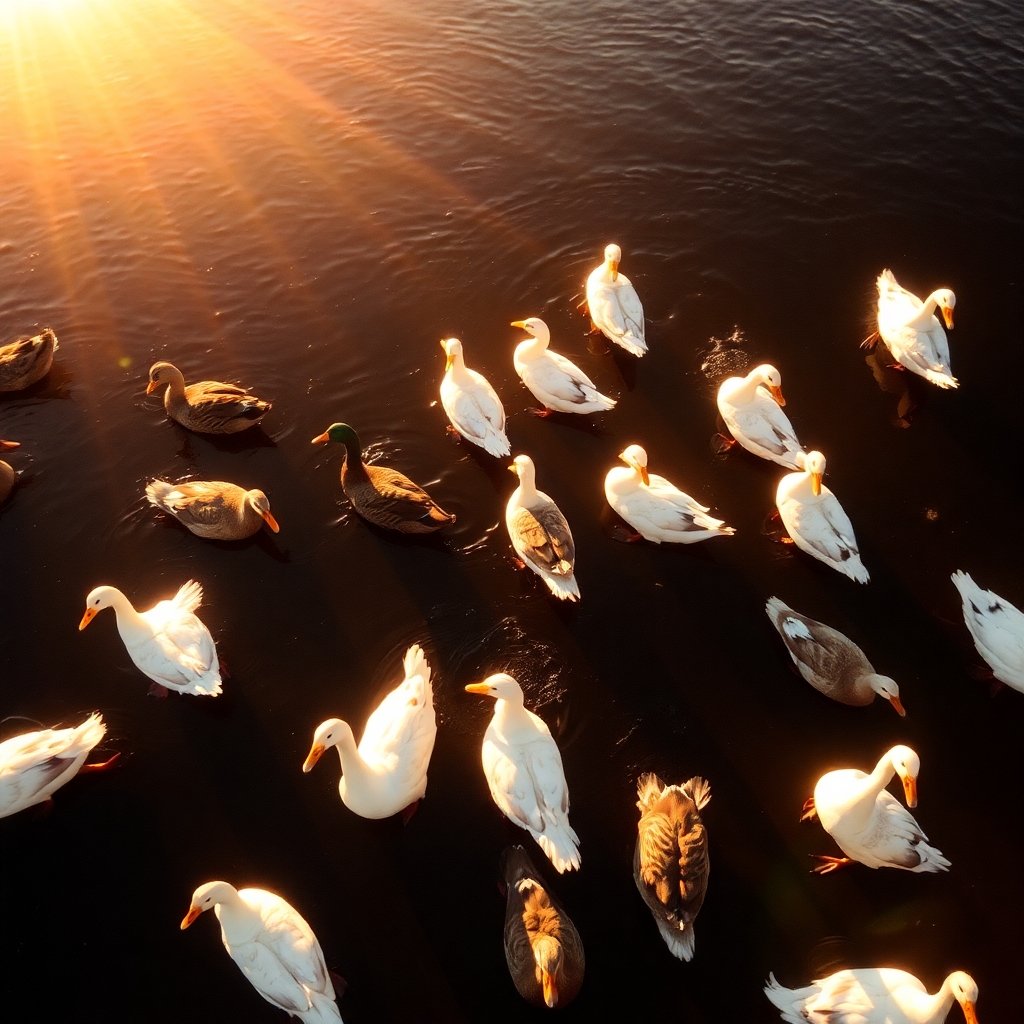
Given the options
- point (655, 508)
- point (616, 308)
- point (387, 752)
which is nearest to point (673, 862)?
point (387, 752)

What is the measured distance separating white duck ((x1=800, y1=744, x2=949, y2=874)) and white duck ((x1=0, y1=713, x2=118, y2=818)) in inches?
308

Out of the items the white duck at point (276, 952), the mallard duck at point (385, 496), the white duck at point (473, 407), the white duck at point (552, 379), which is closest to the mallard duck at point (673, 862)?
the white duck at point (276, 952)

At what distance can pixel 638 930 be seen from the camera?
683cm

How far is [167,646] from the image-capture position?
27.3 feet

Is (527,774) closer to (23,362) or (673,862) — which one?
(673,862)

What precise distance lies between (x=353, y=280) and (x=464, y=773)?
9.48 m

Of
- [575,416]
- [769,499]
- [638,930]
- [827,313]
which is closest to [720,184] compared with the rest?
[827,313]

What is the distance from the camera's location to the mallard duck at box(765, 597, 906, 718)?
7.73 meters

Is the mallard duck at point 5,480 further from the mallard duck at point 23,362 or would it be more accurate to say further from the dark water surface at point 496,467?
the mallard duck at point 23,362

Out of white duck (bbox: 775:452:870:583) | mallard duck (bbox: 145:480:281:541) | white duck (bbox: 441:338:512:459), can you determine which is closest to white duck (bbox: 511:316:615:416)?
white duck (bbox: 441:338:512:459)

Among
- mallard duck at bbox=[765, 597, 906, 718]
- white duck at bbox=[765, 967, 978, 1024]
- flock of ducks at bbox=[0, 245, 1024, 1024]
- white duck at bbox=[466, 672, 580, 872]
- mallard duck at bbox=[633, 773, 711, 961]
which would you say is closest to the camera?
white duck at bbox=[765, 967, 978, 1024]

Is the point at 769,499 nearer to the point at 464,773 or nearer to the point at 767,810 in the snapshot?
the point at 767,810

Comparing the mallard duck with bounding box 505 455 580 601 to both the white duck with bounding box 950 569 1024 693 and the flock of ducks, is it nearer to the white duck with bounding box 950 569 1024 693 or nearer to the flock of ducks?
the flock of ducks

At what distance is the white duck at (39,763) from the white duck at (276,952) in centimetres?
244
